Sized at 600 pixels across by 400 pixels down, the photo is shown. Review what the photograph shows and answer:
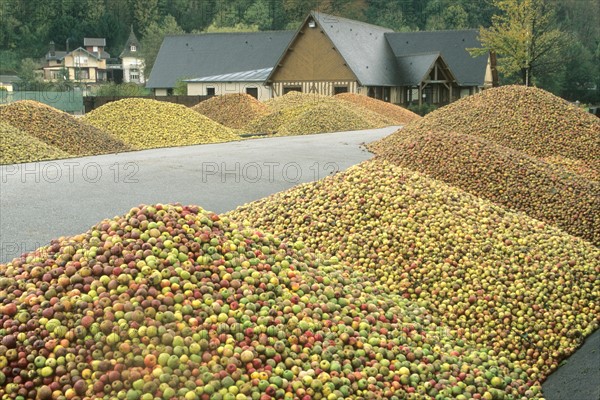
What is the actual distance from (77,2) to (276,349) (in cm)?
9566

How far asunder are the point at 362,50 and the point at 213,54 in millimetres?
13685

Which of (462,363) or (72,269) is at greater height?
(72,269)

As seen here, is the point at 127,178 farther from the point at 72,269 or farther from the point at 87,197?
the point at 72,269

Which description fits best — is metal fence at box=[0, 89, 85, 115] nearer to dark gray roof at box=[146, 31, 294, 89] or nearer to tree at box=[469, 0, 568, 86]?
dark gray roof at box=[146, 31, 294, 89]

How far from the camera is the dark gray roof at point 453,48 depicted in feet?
137

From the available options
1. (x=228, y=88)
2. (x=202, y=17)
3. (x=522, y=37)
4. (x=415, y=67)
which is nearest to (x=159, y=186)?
(x=522, y=37)

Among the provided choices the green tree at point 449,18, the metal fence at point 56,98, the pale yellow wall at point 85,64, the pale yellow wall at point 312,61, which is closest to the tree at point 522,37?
the pale yellow wall at point 312,61

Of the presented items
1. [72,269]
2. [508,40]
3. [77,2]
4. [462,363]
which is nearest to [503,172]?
[462,363]

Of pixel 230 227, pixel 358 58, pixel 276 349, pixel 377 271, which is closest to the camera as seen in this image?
pixel 276 349

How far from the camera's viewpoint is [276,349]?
3.51 metres

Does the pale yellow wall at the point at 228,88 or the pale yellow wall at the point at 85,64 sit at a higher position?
the pale yellow wall at the point at 85,64

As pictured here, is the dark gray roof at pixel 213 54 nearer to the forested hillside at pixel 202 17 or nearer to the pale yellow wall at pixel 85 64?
the forested hillside at pixel 202 17

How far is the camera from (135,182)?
29.1 feet

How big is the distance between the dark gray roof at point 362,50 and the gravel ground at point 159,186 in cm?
2444
